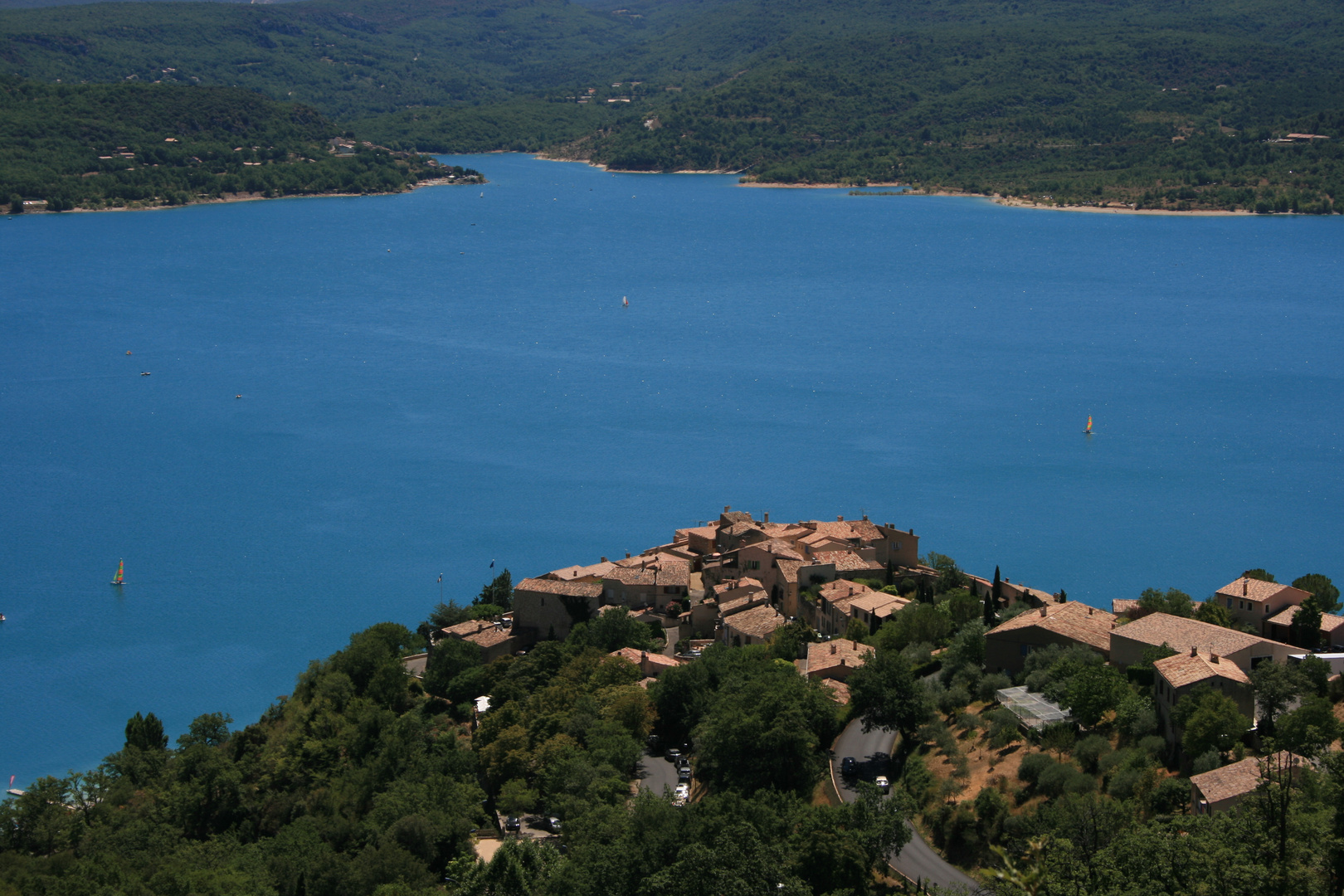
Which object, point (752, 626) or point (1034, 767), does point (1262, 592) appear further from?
point (752, 626)

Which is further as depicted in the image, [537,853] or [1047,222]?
[1047,222]

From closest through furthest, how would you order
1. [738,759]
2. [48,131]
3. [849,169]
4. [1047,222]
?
[738,759], [1047,222], [48,131], [849,169]

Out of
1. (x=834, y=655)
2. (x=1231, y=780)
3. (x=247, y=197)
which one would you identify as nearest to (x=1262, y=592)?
(x=834, y=655)

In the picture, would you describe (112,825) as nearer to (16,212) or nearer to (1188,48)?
(16,212)

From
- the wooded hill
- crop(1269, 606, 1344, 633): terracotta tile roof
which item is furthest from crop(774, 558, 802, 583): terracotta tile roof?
the wooded hill

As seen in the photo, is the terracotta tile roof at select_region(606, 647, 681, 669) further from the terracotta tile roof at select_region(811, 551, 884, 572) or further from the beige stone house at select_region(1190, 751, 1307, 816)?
the beige stone house at select_region(1190, 751, 1307, 816)

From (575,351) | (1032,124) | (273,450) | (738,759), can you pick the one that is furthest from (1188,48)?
(738,759)

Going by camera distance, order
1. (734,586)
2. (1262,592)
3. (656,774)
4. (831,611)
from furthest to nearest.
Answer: (734,586), (831,611), (1262,592), (656,774)
